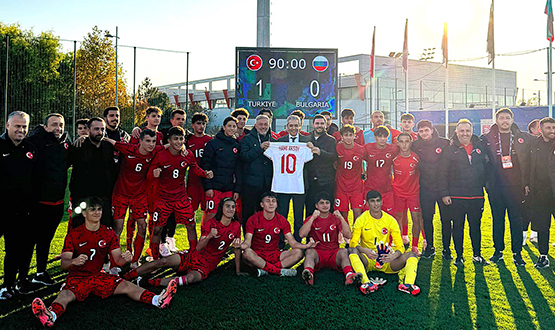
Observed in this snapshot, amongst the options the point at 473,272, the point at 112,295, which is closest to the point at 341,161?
the point at 473,272

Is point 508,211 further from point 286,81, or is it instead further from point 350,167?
point 286,81

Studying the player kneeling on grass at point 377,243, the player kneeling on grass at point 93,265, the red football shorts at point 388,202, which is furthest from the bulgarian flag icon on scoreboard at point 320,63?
the player kneeling on grass at point 93,265

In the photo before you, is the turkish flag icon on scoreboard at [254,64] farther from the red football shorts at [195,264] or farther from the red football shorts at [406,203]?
the red football shorts at [195,264]

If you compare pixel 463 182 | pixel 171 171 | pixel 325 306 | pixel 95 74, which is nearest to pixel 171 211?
pixel 171 171

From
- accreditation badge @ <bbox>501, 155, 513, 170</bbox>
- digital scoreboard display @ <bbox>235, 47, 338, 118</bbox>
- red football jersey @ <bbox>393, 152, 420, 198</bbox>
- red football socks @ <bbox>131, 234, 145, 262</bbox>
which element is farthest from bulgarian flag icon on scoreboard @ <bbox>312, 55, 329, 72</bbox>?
red football socks @ <bbox>131, 234, 145, 262</bbox>

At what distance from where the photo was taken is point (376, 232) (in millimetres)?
5121

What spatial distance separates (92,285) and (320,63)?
798cm

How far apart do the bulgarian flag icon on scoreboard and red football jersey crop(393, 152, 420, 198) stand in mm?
4993

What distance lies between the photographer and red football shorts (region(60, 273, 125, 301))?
13.4 feet

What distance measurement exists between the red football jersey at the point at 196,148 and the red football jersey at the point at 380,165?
2439mm

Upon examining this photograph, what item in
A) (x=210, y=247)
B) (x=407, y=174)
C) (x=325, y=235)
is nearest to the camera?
(x=210, y=247)

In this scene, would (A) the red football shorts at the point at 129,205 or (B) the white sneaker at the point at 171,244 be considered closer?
(A) the red football shorts at the point at 129,205

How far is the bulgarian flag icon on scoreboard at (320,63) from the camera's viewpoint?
10602 millimetres

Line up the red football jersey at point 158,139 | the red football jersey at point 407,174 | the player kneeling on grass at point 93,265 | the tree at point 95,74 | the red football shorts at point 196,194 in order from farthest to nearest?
the tree at point 95,74, the red football shorts at point 196,194, the red football jersey at point 407,174, the red football jersey at point 158,139, the player kneeling on grass at point 93,265
